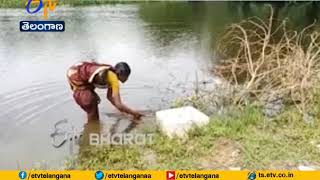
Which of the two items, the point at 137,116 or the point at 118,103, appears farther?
the point at 137,116

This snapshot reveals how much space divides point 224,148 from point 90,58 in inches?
239

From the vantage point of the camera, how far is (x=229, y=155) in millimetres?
4246

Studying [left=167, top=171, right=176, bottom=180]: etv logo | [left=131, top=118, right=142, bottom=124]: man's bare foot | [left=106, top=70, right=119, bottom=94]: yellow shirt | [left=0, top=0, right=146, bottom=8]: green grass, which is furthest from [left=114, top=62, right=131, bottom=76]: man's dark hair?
[left=0, top=0, right=146, bottom=8]: green grass

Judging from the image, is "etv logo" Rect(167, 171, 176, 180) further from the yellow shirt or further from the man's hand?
the man's hand

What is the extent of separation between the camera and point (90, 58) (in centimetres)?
996

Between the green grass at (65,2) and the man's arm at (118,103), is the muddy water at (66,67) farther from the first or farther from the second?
the green grass at (65,2)

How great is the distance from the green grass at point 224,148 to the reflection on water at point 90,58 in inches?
29.0

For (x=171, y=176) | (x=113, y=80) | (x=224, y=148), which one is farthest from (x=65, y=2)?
(x=171, y=176)

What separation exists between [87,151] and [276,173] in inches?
80.9

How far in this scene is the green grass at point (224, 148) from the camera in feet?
13.5

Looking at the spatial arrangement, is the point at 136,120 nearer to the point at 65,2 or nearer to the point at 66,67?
the point at 66,67

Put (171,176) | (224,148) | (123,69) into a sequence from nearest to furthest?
(171,176) < (224,148) < (123,69)

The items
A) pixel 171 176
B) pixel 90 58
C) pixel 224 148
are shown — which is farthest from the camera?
pixel 90 58

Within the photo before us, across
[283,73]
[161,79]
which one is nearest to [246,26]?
[161,79]
